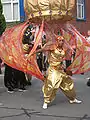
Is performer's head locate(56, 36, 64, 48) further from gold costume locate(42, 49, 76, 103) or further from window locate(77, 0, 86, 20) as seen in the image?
window locate(77, 0, 86, 20)

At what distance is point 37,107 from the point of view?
8.68 m

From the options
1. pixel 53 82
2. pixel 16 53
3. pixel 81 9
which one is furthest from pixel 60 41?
pixel 81 9

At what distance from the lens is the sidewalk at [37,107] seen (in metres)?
7.74

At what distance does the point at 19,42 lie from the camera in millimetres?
8891

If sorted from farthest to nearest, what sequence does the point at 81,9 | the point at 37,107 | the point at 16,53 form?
the point at 81,9 → the point at 16,53 → the point at 37,107

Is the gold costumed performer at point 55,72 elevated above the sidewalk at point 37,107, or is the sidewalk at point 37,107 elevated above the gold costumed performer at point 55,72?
the gold costumed performer at point 55,72

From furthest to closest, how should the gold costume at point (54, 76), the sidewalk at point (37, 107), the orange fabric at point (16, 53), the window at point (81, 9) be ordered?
the window at point (81, 9), the orange fabric at point (16, 53), the gold costume at point (54, 76), the sidewalk at point (37, 107)

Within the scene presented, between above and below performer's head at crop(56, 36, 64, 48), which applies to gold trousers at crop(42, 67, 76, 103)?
below

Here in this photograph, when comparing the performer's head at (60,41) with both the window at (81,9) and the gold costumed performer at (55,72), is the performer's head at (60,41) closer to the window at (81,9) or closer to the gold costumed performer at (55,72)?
the gold costumed performer at (55,72)

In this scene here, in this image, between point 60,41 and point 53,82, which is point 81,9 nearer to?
point 60,41

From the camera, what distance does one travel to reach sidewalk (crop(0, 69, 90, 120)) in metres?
7.74

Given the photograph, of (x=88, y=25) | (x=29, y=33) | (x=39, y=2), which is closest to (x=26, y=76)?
(x=29, y=33)

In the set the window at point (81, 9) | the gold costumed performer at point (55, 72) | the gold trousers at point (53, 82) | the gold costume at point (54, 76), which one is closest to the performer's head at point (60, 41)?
the gold costumed performer at point (55, 72)

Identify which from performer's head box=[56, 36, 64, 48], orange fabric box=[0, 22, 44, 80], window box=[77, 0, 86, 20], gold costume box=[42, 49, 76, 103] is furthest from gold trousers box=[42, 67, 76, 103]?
window box=[77, 0, 86, 20]
